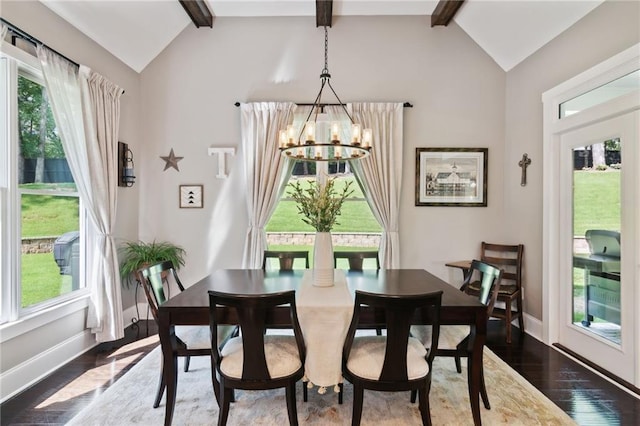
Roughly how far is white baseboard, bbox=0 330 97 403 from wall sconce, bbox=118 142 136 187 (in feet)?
5.22

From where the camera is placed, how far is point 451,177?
407cm

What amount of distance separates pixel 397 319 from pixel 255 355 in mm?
784

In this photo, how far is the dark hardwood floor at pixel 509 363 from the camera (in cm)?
215

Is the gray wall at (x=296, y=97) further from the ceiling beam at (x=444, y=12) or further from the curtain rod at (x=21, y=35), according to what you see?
the curtain rod at (x=21, y=35)

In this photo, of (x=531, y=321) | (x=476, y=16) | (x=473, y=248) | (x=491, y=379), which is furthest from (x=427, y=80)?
(x=491, y=379)

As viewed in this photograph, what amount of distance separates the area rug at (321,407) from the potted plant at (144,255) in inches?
51.7

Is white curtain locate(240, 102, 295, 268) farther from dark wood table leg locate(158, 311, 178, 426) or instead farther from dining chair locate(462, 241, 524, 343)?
dining chair locate(462, 241, 524, 343)

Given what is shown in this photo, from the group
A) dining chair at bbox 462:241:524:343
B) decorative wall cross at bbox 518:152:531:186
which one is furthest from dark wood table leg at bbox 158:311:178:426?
decorative wall cross at bbox 518:152:531:186

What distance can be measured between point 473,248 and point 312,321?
2902 mm

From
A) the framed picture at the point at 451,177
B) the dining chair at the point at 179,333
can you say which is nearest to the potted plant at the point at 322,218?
the dining chair at the point at 179,333

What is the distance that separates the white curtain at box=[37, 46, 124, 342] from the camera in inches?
112

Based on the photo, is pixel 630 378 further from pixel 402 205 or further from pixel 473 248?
pixel 402 205

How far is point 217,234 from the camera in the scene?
4.09 metres

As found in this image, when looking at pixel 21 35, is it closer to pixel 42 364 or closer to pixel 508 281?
pixel 42 364
